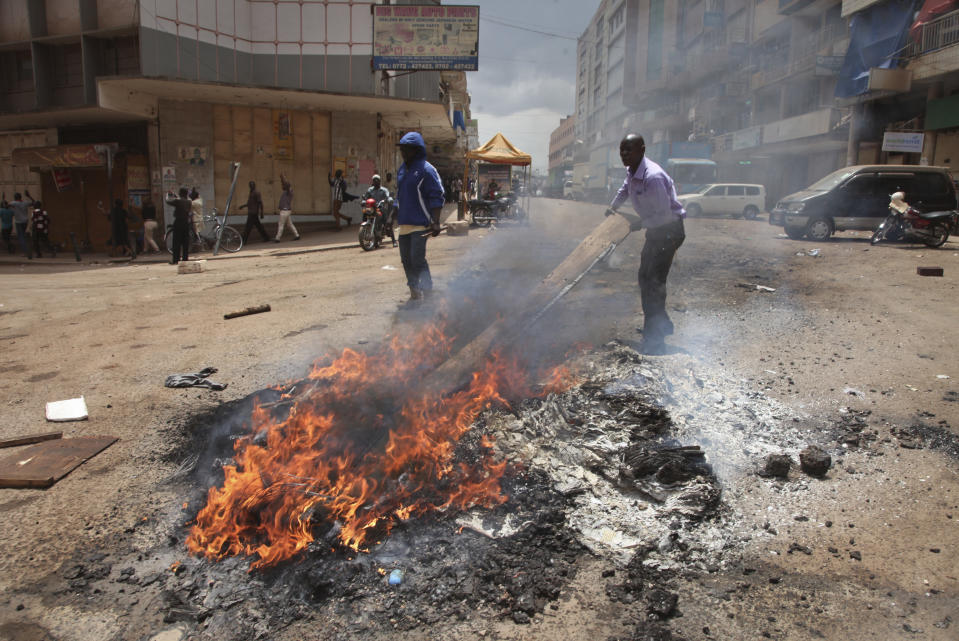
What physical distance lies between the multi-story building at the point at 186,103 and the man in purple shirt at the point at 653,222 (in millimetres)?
12482

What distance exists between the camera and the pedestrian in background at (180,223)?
1194 centimetres

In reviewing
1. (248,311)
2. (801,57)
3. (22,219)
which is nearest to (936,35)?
(801,57)

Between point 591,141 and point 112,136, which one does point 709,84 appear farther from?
point 591,141

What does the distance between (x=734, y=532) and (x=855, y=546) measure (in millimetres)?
500

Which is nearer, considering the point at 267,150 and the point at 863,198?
the point at 863,198

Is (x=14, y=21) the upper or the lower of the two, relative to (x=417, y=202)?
upper

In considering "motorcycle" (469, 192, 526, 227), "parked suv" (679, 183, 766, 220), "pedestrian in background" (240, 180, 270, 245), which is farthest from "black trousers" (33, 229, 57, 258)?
"parked suv" (679, 183, 766, 220)

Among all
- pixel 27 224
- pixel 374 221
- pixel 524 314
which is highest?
pixel 374 221

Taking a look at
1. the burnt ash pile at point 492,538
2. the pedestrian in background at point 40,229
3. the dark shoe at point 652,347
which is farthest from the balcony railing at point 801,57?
the pedestrian in background at point 40,229

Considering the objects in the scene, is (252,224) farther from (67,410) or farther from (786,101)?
(786,101)

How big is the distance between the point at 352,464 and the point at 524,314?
2371 mm

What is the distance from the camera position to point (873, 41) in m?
22.0

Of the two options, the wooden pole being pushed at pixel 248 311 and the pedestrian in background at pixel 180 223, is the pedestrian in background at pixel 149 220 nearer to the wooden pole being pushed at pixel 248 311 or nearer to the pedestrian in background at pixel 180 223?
the pedestrian in background at pixel 180 223

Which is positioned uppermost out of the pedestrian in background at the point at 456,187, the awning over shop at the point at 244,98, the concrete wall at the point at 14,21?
the concrete wall at the point at 14,21
